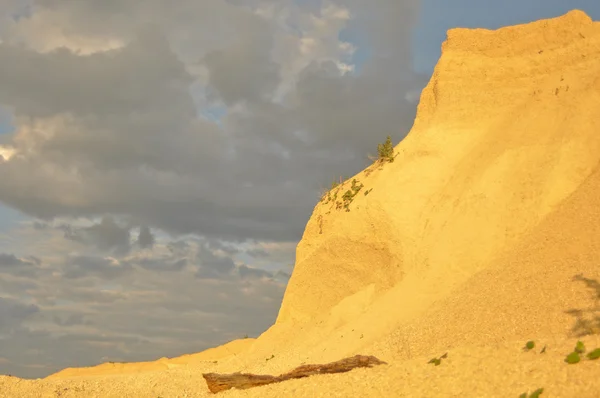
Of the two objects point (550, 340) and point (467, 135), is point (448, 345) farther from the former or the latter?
point (467, 135)

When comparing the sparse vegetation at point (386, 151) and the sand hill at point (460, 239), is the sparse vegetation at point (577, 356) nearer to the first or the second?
the sand hill at point (460, 239)

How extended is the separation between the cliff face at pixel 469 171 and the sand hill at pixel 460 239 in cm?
7

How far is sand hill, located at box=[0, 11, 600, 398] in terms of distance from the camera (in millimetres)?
24703

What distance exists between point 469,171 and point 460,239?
4.48 m

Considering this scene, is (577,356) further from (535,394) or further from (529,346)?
(535,394)

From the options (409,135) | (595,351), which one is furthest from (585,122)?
(595,351)

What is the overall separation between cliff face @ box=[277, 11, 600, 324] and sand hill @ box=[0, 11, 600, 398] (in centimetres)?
7

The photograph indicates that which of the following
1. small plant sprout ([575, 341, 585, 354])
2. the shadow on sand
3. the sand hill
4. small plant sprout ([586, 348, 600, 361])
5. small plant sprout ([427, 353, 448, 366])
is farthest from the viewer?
the sand hill

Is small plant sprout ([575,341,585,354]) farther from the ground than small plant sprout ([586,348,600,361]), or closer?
farther from the ground

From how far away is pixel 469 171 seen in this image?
111 ft

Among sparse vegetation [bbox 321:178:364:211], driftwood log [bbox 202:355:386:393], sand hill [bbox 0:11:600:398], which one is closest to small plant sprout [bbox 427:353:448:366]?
sand hill [bbox 0:11:600:398]

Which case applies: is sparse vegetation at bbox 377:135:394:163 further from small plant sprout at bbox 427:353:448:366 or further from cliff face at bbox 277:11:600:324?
small plant sprout at bbox 427:353:448:366

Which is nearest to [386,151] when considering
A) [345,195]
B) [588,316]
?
[345,195]

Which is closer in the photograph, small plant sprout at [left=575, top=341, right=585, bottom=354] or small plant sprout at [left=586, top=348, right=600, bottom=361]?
small plant sprout at [left=586, top=348, right=600, bottom=361]
